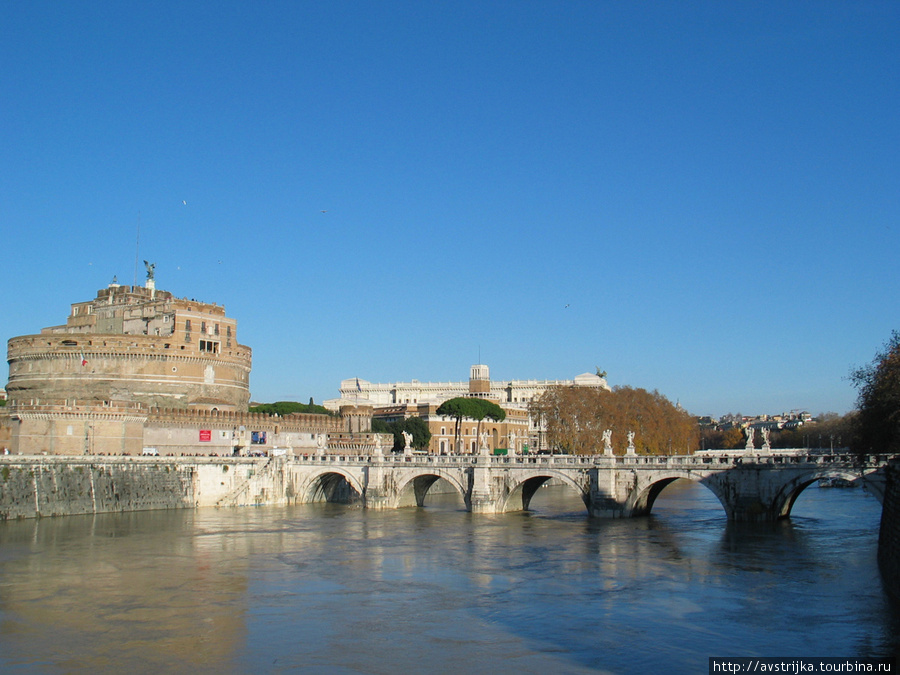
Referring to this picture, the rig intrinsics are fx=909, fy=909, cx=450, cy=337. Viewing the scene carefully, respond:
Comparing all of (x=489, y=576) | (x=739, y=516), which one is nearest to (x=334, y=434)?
(x=739, y=516)

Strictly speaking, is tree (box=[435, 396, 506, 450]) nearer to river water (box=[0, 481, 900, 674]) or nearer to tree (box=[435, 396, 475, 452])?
tree (box=[435, 396, 475, 452])

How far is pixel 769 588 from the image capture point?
113 feet

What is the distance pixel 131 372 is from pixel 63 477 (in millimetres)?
28063

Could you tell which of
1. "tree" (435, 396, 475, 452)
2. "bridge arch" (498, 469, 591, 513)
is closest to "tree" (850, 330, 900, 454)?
"bridge arch" (498, 469, 591, 513)

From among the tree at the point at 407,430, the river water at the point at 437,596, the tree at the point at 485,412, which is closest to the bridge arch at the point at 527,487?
the river water at the point at 437,596

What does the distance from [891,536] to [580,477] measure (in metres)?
23.8

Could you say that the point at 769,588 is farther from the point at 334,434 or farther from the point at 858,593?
the point at 334,434

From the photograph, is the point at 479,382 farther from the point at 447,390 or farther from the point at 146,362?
the point at 146,362

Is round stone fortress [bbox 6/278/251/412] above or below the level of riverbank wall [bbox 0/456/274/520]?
above

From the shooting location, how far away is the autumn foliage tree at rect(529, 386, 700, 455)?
289ft

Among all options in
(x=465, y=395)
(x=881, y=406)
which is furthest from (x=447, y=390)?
(x=881, y=406)

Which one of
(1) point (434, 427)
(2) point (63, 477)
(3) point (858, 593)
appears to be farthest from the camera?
(1) point (434, 427)

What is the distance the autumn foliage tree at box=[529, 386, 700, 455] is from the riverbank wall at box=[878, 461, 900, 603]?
153 feet

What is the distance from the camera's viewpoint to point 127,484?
205ft
